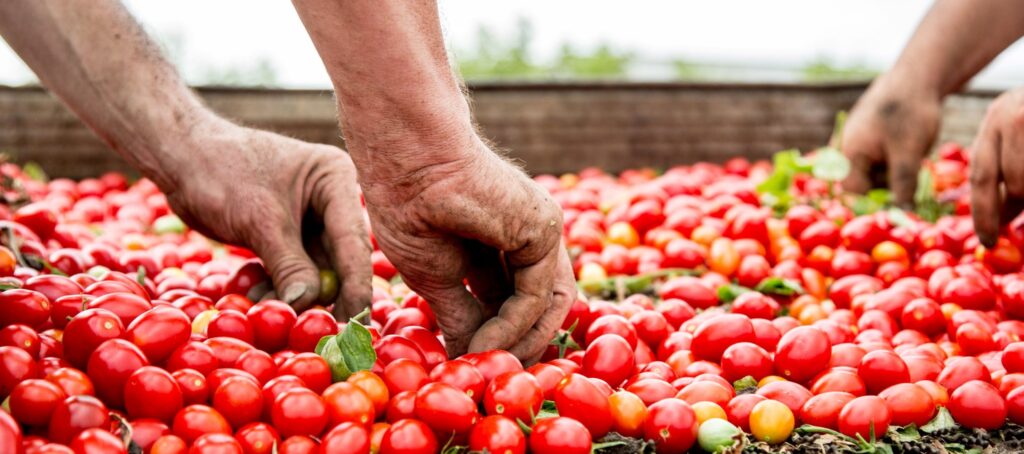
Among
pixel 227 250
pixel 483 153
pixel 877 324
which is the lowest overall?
pixel 227 250

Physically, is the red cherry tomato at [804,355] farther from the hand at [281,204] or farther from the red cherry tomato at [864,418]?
the hand at [281,204]

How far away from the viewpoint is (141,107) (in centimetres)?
276

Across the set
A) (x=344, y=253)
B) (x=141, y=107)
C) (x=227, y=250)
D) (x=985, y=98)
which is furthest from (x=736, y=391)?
(x=985, y=98)

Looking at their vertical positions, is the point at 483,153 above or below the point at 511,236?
above

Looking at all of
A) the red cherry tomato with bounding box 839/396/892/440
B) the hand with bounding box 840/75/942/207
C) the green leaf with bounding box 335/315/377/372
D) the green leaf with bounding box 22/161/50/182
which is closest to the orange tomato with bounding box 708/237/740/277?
the hand with bounding box 840/75/942/207

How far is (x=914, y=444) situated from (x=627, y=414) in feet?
1.92

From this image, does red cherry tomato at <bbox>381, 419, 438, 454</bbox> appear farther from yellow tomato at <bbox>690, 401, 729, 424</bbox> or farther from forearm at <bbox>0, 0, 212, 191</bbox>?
forearm at <bbox>0, 0, 212, 191</bbox>

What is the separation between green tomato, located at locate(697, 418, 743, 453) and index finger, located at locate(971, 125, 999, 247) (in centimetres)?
179

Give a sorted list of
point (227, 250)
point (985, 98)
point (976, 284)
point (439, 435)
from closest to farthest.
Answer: point (439, 435) → point (976, 284) → point (227, 250) → point (985, 98)

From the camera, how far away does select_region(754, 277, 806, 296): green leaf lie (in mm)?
3191

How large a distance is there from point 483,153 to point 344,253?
2.26ft


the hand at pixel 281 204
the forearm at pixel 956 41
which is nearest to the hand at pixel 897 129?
the forearm at pixel 956 41

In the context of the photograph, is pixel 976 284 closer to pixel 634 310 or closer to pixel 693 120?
pixel 634 310

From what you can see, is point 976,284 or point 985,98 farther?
point 985,98
